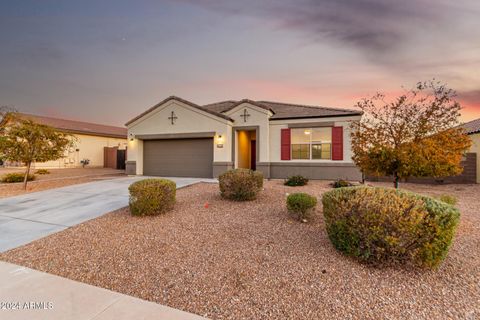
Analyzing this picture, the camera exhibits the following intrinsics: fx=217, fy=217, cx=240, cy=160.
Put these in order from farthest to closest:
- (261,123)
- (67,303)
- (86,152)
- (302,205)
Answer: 1. (86,152)
2. (261,123)
3. (302,205)
4. (67,303)

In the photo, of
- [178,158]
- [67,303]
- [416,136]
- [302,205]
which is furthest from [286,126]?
[67,303]

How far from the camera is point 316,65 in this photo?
11.1m

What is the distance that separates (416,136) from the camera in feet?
19.4

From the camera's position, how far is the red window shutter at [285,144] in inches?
495

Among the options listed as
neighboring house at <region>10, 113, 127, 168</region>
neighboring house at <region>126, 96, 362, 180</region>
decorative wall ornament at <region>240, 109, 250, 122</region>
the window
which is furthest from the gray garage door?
neighboring house at <region>10, 113, 127, 168</region>

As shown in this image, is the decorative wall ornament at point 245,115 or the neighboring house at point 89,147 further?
the neighboring house at point 89,147

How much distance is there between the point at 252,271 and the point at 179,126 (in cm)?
1125

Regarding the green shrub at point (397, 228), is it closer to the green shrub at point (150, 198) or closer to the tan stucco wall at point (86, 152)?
the green shrub at point (150, 198)

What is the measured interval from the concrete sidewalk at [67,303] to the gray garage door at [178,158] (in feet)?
32.9

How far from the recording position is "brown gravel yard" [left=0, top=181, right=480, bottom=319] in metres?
2.43

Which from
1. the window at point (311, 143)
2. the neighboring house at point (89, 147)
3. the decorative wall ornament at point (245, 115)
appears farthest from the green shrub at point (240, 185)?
the neighboring house at point (89, 147)

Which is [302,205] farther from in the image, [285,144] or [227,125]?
[227,125]

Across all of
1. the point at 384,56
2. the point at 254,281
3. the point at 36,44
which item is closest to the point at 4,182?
the point at 36,44

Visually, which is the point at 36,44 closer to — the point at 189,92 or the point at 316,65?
the point at 189,92
